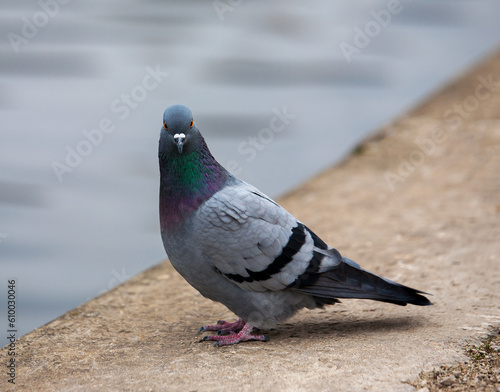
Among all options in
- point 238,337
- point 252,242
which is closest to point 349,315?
point 238,337

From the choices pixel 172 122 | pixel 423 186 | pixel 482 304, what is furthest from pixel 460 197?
pixel 172 122

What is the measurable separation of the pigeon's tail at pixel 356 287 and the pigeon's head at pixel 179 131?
119 cm

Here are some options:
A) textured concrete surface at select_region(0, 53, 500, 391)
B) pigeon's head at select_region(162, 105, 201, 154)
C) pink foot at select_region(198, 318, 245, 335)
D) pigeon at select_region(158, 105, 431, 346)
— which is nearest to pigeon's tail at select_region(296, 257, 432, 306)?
pigeon at select_region(158, 105, 431, 346)

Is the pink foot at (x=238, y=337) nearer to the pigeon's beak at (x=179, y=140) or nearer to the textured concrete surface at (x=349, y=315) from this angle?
the textured concrete surface at (x=349, y=315)

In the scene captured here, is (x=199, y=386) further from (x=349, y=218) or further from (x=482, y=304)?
(x=349, y=218)

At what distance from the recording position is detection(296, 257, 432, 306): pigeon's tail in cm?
417

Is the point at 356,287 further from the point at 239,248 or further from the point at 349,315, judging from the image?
the point at 239,248

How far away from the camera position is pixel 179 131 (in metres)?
4.00

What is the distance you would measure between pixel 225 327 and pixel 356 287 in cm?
99

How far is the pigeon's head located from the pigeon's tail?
1187mm

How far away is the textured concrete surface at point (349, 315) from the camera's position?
3730 millimetres

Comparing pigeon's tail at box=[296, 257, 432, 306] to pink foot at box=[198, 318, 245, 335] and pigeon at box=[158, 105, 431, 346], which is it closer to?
pigeon at box=[158, 105, 431, 346]

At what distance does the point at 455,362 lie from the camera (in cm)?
376

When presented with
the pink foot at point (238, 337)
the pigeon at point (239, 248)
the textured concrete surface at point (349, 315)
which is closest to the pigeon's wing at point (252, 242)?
the pigeon at point (239, 248)
